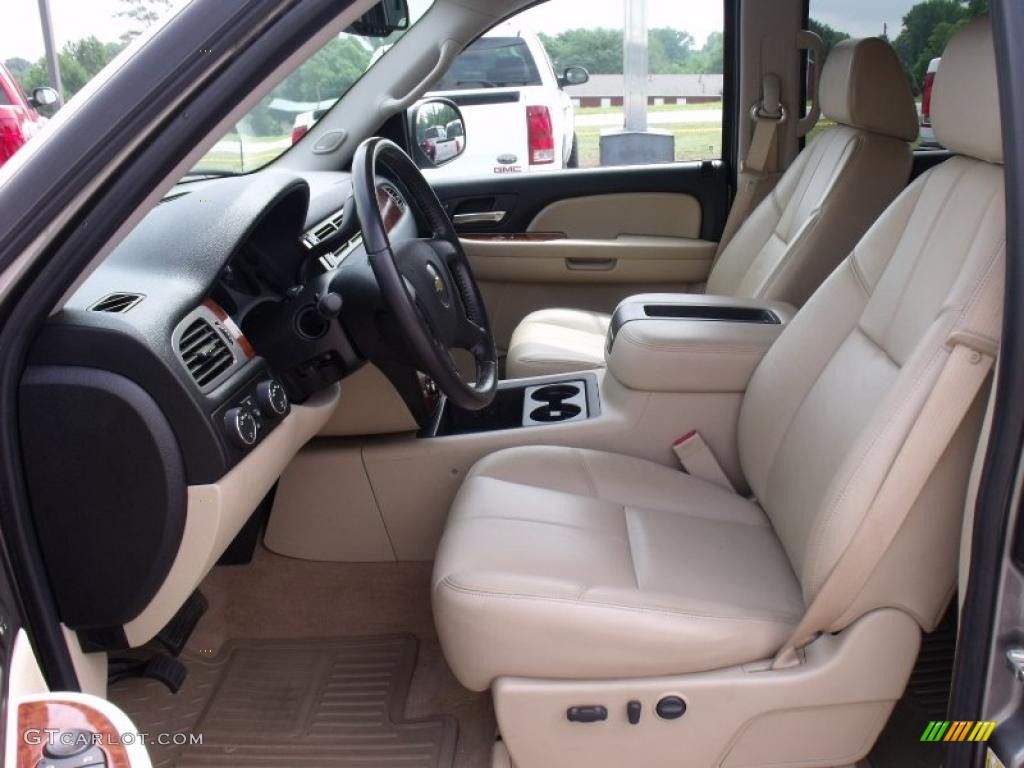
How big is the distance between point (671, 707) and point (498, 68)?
3.54m

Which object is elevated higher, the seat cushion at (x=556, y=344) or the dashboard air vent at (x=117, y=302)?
the dashboard air vent at (x=117, y=302)

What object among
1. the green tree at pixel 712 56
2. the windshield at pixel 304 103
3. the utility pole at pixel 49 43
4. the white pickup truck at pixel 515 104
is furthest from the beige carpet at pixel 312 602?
the utility pole at pixel 49 43

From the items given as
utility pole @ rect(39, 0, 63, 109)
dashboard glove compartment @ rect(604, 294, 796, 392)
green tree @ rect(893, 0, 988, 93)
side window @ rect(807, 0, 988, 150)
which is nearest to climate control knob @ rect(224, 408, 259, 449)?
dashboard glove compartment @ rect(604, 294, 796, 392)

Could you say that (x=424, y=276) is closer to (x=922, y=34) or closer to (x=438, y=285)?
(x=438, y=285)

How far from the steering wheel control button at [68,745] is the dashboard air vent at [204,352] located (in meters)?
0.65

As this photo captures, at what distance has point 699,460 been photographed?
80.4 inches

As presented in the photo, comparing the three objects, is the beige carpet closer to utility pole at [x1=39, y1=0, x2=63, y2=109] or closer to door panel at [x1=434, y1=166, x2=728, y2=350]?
door panel at [x1=434, y1=166, x2=728, y2=350]

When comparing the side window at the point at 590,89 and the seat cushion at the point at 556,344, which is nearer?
the seat cushion at the point at 556,344

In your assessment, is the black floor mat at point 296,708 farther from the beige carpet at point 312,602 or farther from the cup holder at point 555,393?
the cup holder at point 555,393

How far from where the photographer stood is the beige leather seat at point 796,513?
1339mm

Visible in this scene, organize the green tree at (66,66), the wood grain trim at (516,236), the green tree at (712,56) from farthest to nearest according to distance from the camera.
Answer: the green tree at (66,66)
the wood grain trim at (516,236)
the green tree at (712,56)

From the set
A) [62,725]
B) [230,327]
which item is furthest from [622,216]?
[62,725]

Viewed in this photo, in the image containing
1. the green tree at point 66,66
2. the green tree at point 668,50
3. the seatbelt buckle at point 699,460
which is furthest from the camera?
the green tree at point 66,66

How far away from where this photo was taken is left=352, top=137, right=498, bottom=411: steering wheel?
5.10ft
